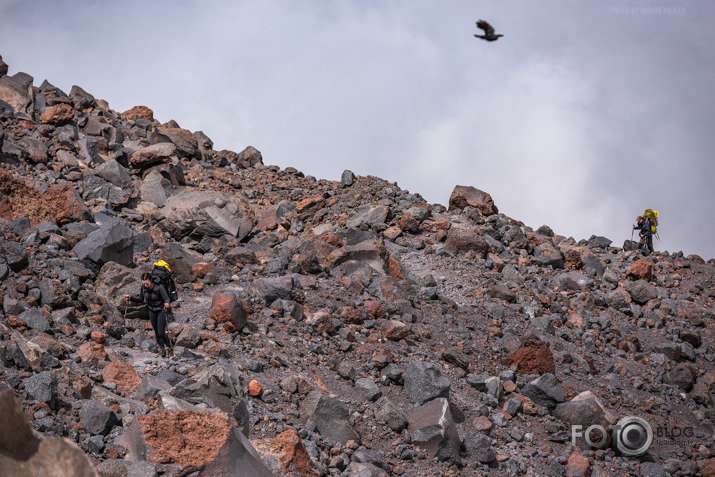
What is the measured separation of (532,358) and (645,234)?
1176 centimetres

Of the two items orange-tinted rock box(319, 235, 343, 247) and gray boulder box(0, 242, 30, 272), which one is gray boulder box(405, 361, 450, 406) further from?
gray boulder box(0, 242, 30, 272)

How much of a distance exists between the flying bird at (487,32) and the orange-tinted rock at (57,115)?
56.2 feet

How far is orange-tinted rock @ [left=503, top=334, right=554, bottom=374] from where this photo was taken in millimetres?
12156

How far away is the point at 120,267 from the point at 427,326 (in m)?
7.05

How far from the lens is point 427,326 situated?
13.1 meters

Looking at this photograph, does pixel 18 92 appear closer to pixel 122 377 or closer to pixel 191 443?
pixel 122 377

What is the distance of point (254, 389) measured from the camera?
28.3 feet

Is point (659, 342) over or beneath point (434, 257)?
beneath

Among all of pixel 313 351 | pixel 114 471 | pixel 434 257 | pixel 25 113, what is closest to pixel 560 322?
pixel 434 257

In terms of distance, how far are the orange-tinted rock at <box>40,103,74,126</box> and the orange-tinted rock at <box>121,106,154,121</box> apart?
5147 mm

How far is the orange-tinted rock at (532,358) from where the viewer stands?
1216cm

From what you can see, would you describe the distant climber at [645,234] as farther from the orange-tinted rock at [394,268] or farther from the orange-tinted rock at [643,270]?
the orange-tinted rock at [394,268]

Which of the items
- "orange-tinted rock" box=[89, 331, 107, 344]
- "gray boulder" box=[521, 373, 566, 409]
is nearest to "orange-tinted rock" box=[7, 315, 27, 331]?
"orange-tinted rock" box=[89, 331, 107, 344]

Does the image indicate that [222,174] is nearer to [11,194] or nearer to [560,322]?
[11,194]
